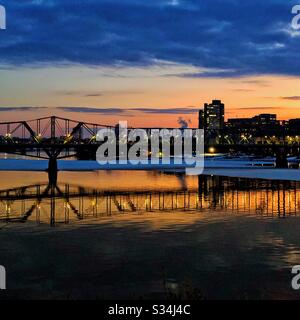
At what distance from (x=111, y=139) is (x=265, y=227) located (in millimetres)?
120463

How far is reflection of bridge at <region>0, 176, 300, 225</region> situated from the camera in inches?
1455

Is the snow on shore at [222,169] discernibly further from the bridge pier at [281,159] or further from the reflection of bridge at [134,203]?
the reflection of bridge at [134,203]

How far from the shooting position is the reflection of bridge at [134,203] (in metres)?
37.0

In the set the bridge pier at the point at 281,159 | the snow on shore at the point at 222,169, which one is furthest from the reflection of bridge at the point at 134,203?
the bridge pier at the point at 281,159

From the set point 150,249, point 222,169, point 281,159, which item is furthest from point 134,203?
point 281,159

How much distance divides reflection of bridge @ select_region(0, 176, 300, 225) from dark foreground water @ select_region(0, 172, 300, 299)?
0.40 ft

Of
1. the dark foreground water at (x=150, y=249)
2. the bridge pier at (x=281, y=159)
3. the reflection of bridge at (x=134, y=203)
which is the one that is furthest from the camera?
the bridge pier at (x=281, y=159)

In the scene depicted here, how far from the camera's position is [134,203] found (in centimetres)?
4488

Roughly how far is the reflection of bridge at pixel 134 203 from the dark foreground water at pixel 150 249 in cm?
12

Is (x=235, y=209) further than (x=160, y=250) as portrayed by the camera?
Yes

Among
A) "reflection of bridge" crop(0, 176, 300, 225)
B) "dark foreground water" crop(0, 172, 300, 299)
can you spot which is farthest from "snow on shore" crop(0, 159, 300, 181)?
"dark foreground water" crop(0, 172, 300, 299)

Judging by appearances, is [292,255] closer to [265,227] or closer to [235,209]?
[265,227]

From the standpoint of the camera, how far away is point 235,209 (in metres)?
39.4
